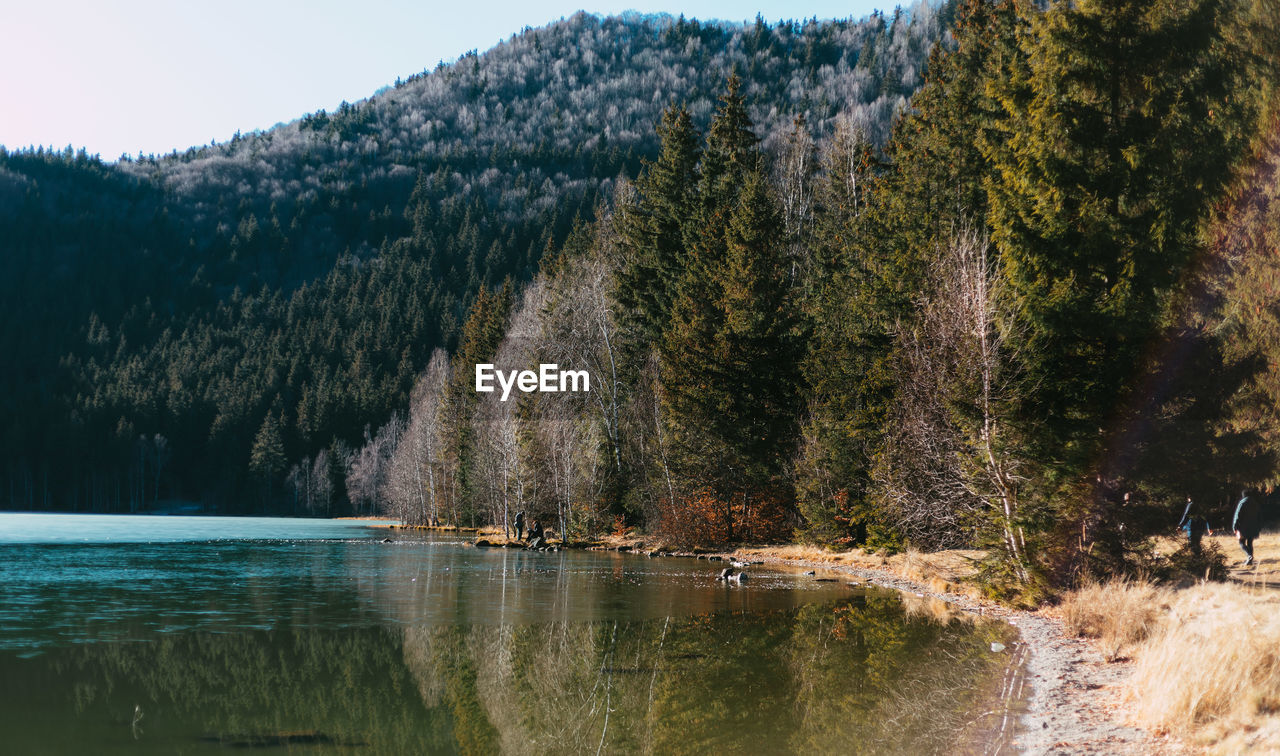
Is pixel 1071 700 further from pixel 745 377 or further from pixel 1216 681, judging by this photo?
pixel 745 377

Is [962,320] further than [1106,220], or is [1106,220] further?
[962,320]

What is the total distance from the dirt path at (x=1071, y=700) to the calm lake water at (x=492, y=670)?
423mm

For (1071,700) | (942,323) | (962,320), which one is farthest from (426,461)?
(1071,700)

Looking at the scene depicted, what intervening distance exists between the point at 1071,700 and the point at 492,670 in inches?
331

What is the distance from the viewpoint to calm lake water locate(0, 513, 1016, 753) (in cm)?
1009

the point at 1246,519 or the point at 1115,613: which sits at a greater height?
the point at 1246,519

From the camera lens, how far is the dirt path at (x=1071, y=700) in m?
9.13

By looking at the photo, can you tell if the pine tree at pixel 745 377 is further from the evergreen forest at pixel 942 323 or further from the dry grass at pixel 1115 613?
the dry grass at pixel 1115 613

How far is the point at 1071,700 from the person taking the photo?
10984mm

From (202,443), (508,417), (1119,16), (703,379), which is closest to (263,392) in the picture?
(202,443)

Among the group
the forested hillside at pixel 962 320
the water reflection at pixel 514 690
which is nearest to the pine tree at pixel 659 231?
the forested hillside at pixel 962 320

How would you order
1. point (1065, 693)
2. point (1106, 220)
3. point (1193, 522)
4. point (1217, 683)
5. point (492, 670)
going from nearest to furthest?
1. point (1217, 683)
2. point (1065, 693)
3. point (492, 670)
4. point (1106, 220)
5. point (1193, 522)

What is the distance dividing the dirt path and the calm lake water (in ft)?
1.39

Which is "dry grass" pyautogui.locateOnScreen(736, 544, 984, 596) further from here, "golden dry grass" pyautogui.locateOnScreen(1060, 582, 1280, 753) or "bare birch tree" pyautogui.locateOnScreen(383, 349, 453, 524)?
"bare birch tree" pyautogui.locateOnScreen(383, 349, 453, 524)
